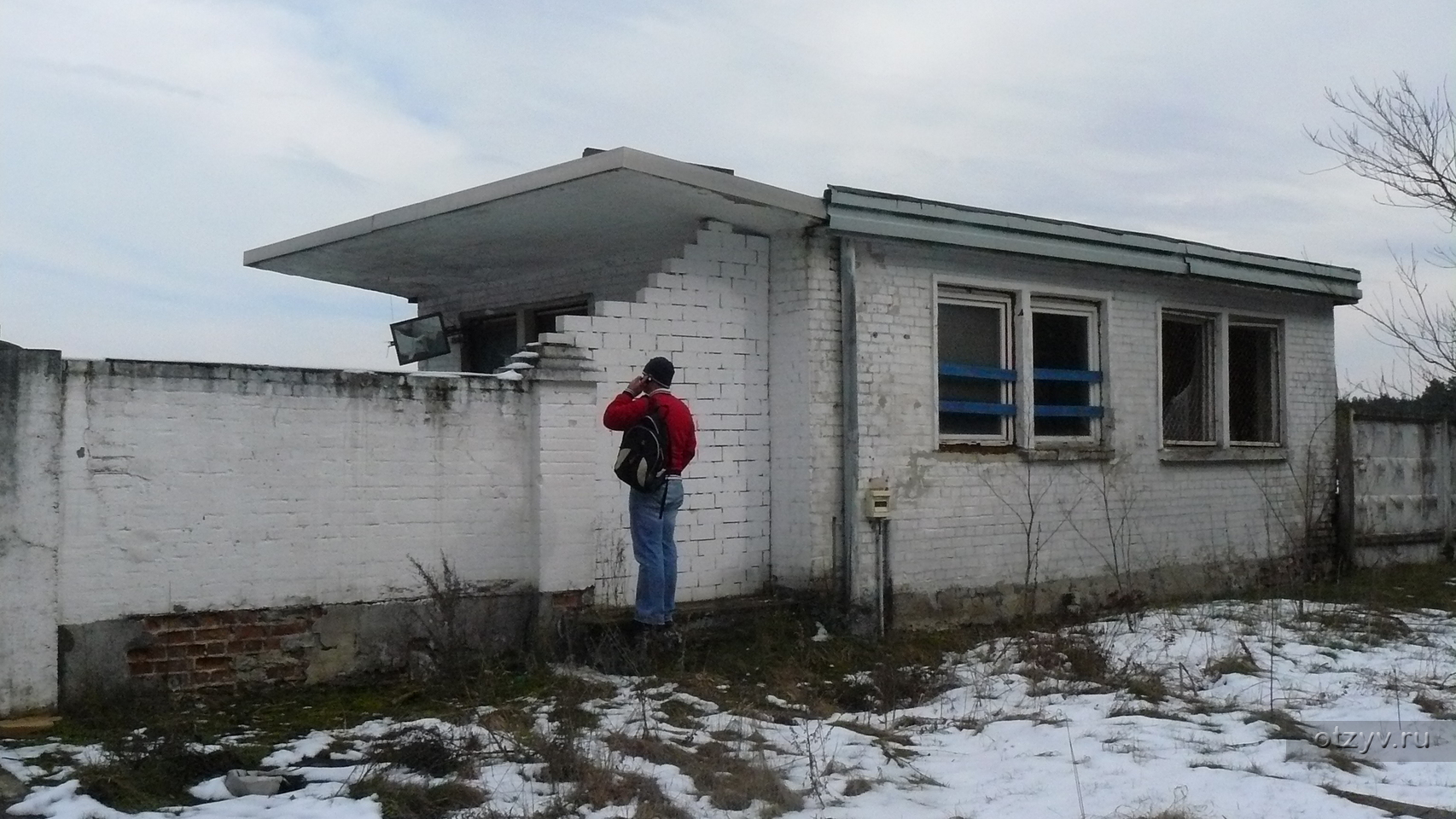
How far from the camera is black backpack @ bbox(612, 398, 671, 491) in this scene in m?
7.43

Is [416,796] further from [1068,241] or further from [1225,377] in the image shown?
[1225,377]

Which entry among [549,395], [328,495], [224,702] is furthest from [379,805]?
[549,395]

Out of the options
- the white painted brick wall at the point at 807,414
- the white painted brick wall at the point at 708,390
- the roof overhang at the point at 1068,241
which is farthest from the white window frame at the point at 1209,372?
the white painted brick wall at the point at 708,390

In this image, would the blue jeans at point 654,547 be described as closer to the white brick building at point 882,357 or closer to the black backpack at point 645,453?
the black backpack at point 645,453

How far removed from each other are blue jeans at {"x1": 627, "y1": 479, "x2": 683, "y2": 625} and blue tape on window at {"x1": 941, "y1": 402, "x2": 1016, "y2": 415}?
9.17 ft

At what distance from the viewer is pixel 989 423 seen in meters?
9.92

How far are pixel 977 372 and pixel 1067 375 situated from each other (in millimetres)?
1092

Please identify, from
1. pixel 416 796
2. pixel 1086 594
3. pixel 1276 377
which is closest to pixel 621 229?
pixel 1086 594

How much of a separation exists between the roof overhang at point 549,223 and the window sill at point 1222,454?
4465 mm

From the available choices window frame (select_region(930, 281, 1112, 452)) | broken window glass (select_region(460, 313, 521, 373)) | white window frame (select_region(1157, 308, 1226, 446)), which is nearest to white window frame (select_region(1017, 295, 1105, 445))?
window frame (select_region(930, 281, 1112, 452))

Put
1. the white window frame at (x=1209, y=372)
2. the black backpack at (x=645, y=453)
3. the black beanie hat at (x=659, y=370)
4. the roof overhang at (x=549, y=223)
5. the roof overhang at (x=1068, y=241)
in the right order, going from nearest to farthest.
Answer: the black backpack at (x=645, y=453), the black beanie hat at (x=659, y=370), the roof overhang at (x=549, y=223), the roof overhang at (x=1068, y=241), the white window frame at (x=1209, y=372)

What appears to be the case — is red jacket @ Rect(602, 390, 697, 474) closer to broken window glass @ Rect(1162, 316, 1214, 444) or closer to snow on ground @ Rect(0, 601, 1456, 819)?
snow on ground @ Rect(0, 601, 1456, 819)

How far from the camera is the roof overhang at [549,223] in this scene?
7699 millimetres

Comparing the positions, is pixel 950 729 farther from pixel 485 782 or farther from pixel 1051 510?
pixel 1051 510
